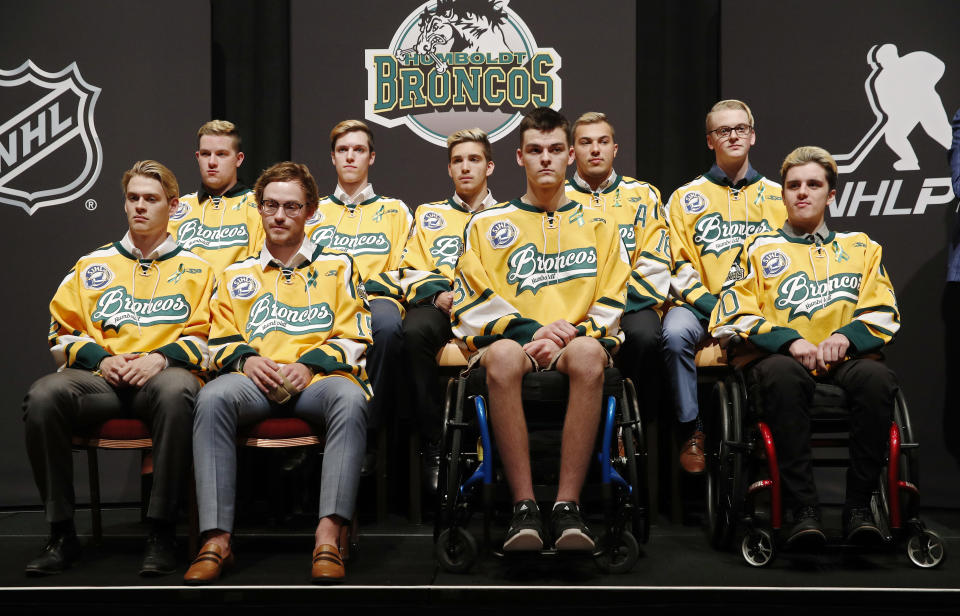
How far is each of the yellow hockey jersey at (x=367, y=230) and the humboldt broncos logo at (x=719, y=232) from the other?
1.23 metres

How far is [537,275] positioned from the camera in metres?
2.90

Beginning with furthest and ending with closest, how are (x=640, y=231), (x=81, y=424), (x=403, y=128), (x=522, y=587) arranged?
(x=403, y=128), (x=640, y=231), (x=81, y=424), (x=522, y=587)

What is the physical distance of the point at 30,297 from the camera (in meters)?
3.93

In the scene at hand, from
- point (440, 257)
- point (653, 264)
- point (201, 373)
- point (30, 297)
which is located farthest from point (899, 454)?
point (30, 297)

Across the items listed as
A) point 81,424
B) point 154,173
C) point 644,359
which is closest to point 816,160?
point 644,359

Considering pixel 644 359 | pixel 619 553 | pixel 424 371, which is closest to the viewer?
pixel 619 553

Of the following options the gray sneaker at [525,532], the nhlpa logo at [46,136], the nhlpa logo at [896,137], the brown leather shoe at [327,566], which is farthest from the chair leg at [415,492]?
the nhlpa logo at [896,137]

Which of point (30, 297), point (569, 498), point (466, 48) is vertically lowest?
point (569, 498)

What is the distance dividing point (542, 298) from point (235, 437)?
1070 mm

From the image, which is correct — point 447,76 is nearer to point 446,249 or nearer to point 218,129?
point 446,249

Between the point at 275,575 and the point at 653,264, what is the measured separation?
177 cm

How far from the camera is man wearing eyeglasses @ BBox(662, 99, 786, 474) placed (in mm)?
3434

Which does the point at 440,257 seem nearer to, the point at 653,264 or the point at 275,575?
the point at 653,264

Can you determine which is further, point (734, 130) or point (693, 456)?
point (734, 130)
